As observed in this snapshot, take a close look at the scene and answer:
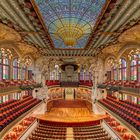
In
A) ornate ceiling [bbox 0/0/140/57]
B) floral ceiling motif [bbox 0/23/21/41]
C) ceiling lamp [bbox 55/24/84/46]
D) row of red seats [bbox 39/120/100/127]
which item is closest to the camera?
ornate ceiling [bbox 0/0/140/57]

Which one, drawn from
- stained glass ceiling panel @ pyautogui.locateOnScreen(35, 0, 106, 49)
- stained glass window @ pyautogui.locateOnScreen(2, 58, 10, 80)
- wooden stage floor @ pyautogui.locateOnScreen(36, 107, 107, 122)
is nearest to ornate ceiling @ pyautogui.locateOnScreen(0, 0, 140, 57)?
stained glass ceiling panel @ pyautogui.locateOnScreen(35, 0, 106, 49)

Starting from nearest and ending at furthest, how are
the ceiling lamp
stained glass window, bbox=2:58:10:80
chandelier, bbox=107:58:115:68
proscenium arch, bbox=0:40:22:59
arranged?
the ceiling lamp < proscenium arch, bbox=0:40:22:59 < stained glass window, bbox=2:58:10:80 < chandelier, bbox=107:58:115:68

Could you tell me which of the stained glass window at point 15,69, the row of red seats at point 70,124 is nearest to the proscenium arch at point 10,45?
the stained glass window at point 15,69

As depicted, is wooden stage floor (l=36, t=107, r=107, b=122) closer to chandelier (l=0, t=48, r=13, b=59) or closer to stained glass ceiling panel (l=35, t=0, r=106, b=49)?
chandelier (l=0, t=48, r=13, b=59)

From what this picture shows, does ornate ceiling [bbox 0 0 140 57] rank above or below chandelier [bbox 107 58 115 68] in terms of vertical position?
above

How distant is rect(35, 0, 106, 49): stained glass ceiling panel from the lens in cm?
875

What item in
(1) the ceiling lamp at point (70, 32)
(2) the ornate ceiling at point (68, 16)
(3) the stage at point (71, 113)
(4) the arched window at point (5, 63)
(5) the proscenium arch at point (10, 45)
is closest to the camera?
(2) the ornate ceiling at point (68, 16)

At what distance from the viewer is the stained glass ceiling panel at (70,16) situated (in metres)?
8.75

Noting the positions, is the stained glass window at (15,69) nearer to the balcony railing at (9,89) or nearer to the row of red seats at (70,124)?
the balcony railing at (9,89)

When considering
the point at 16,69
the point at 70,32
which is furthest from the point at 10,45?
the point at 70,32

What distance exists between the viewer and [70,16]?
10453 millimetres

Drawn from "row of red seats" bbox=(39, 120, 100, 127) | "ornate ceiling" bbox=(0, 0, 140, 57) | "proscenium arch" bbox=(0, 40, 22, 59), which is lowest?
"row of red seats" bbox=(39, 120, 100, 127)

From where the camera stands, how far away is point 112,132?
15906mm

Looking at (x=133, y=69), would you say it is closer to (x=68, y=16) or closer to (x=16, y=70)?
(x=68, y=16)
